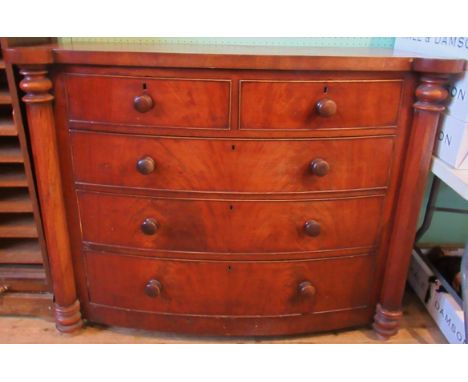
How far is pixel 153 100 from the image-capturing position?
1042 mm

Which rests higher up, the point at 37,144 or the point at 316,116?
the point at 316,116

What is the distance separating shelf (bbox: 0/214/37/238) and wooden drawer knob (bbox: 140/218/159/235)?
47cm

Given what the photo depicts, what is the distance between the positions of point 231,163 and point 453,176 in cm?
63

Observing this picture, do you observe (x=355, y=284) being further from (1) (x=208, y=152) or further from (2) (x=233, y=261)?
(1) (x=208, y=152)

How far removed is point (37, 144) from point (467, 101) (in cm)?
121

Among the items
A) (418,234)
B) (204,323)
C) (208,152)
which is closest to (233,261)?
(204,323)

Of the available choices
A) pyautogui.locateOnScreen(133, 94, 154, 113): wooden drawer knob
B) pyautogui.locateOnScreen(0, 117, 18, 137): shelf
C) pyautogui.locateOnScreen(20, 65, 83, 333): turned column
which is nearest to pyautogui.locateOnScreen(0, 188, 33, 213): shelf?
pyautogui.locateOnScreen(20, 65, 83, 333): turned column

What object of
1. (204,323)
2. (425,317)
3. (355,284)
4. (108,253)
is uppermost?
(108,253)

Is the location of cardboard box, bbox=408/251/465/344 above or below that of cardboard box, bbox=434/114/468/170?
below

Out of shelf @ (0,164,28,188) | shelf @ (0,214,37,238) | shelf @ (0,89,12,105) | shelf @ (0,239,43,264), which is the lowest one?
shelf @ (0,239,43,264)

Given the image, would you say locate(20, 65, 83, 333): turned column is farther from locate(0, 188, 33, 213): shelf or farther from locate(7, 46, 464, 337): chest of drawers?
locate(0, 188, 33, 213): shelf

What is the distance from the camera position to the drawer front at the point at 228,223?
1154 mm

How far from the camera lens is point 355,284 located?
129 cm

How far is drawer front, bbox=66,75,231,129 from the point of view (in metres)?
1.03
